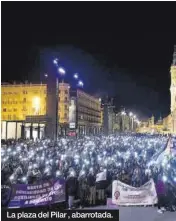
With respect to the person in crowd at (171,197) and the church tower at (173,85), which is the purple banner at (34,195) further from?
the church tower at (173,85)

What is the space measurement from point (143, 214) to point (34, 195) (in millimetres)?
3432

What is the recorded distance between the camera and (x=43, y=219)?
34.1 feet

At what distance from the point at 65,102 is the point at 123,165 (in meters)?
85.3

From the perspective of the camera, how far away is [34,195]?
1166 cm

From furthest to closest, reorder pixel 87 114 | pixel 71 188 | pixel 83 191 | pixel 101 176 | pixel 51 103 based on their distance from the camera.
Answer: pixel 87 114 → pixel 51 103 → pixel 101 176 → pixel 83 191 → pixel 71 188

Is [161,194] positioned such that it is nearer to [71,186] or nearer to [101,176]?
[101,176]

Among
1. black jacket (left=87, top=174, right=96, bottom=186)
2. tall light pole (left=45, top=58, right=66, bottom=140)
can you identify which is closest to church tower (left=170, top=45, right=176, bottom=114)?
tall light pole (left=45, top=58, right=66, bottom=140)

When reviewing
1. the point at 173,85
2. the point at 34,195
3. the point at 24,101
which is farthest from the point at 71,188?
the point at 173,85

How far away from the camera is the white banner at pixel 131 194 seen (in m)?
12.9

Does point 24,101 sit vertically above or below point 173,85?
below

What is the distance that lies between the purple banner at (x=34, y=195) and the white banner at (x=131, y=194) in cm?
197

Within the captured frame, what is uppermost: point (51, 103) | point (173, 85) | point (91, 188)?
point (173, 85)

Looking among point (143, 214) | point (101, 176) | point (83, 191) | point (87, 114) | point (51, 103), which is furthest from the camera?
point (87, 114)

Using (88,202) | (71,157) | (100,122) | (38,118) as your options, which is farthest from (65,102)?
(88,202)
